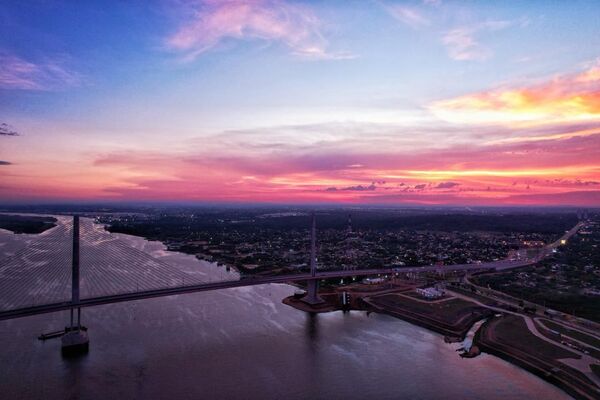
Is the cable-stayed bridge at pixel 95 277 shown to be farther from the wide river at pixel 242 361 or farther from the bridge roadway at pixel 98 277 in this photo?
the wide river at pixel 242 361

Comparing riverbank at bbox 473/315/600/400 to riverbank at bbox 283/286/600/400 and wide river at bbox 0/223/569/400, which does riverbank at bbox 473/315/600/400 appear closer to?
riverbank at bbox 283/286/600/400

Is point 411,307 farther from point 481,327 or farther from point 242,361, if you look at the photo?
point 242,361

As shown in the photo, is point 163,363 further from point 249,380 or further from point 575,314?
point 575,314

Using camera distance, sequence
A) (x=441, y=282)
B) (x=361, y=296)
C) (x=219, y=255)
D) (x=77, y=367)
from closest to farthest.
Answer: (x=77, y=367)
(x=361, y=296)
(x=441, y=282)
(x=219, y=255)

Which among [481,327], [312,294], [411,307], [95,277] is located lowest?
[481,327]

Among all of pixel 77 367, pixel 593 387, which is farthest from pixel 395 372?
pixel 77 367

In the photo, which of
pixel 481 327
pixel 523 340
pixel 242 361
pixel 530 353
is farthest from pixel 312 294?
pixel 530 353

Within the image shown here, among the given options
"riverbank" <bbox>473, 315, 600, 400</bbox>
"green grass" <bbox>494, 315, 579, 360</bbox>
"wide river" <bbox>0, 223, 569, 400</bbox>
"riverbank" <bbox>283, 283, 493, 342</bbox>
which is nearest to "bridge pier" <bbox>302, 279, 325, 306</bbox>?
"riverbank" <bbox>283, 283, 493, 342</bbox>
